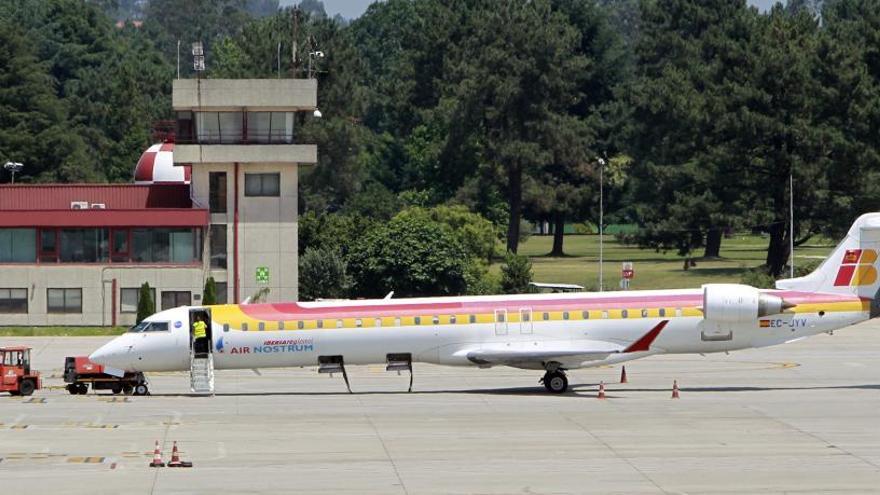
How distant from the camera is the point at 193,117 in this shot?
233 feet

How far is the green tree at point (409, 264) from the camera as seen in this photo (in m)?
75.1

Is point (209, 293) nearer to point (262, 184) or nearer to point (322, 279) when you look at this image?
point (262, 184)

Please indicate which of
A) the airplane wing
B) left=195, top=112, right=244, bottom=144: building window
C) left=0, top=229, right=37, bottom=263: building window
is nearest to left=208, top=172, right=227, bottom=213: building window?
left=195, top=112, right=244, bottom=144: building window

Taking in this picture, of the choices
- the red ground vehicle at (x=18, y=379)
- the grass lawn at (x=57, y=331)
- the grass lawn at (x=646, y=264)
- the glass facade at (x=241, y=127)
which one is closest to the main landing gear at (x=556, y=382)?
the red ground vehicle at (x=18, y=379)

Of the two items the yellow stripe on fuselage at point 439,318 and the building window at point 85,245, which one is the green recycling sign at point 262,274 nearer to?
the building window at point 85,245

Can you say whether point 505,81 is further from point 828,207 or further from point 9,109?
point 9,109

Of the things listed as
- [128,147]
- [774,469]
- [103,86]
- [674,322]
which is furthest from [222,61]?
[774,469]

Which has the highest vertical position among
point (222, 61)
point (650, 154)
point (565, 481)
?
point (222, 61)

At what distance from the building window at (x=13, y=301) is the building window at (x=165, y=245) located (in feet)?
16.8

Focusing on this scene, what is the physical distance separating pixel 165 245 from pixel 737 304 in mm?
33575

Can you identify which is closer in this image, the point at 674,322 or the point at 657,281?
A: the point at 674,322

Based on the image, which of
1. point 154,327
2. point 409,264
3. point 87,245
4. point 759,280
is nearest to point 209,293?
point 87,245

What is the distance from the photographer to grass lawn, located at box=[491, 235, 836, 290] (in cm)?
9581

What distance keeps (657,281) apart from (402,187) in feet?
149
